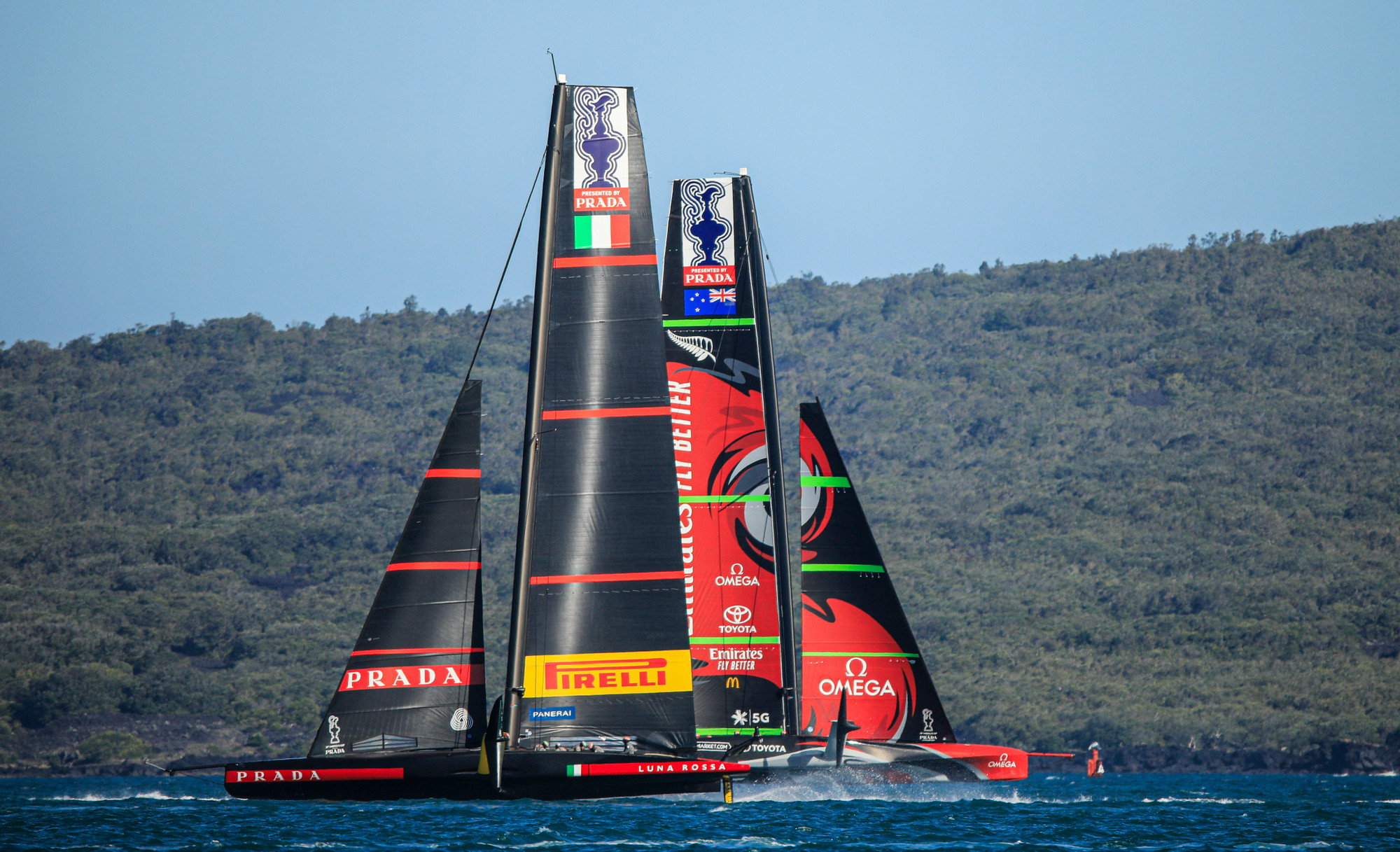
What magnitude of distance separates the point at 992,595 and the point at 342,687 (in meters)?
101

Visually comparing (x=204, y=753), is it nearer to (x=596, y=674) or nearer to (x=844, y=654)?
(x=844, y=654)

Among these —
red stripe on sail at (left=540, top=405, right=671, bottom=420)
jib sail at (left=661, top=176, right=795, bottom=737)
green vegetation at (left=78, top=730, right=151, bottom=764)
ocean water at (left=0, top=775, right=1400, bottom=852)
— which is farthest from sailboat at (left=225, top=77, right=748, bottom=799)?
green vegetation at (left=78, top=730, right=151, bottom=764)

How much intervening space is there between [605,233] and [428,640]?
245 inches

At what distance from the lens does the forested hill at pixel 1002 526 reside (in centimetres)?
10056

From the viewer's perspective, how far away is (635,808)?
29688mm

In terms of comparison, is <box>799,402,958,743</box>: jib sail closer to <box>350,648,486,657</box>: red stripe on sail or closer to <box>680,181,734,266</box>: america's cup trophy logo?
<box>680,181,734,266</box>: america's cup trophy logo

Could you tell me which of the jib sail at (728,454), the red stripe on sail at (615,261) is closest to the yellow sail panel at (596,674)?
the red stripe on sail at (615,261)

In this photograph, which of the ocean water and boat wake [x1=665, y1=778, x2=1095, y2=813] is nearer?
the ocean water

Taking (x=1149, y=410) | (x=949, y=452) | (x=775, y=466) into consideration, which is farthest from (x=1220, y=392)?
(x=775, y=466)

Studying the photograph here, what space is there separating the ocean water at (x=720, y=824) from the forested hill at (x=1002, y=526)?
65.7m

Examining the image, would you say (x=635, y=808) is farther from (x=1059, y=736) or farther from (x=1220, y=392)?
(x=1220, y=392)

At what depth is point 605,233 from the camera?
21.8 m

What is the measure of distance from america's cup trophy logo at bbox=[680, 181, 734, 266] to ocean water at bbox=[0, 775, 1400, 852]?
9.54 m

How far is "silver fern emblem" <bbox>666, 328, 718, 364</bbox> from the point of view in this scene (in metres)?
29.5
